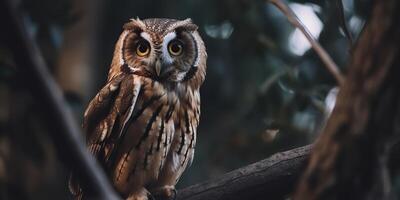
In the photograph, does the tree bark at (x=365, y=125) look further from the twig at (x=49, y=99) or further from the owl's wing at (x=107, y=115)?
the owl's wing at (x=107, y=115)

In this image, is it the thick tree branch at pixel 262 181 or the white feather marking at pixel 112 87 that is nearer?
the thick tree branch at pixel 262 181

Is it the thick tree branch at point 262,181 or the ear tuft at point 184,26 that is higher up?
the ear tuft at point 184,26

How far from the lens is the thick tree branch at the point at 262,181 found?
2795 mm

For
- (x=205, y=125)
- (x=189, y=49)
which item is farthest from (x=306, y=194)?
(x=205, y=125)

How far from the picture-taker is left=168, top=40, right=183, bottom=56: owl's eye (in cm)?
346

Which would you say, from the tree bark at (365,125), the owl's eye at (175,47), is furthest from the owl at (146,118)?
the tree bark at (365,125)

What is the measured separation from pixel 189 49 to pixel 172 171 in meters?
0.62

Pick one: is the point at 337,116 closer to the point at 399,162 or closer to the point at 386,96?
the point at 386,96

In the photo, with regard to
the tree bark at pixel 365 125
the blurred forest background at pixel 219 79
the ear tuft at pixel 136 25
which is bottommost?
the blurred forest background at pixel 219 79

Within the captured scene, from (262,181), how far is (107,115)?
2.78 feet

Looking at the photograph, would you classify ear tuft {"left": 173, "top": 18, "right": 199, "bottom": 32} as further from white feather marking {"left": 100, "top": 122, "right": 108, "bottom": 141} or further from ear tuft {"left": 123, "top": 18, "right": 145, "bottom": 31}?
white feather marking {"left": 100, "top": 122, "right": 108, "bottom": 141}

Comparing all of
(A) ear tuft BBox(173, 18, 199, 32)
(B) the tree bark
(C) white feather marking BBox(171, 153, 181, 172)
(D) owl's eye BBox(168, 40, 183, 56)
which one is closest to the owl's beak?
(D) owl's eye BBox(168, 40, 183, 56)

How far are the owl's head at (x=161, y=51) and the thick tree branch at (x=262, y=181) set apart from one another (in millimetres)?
695

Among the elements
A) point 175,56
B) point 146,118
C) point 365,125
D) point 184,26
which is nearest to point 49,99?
point 365,125
